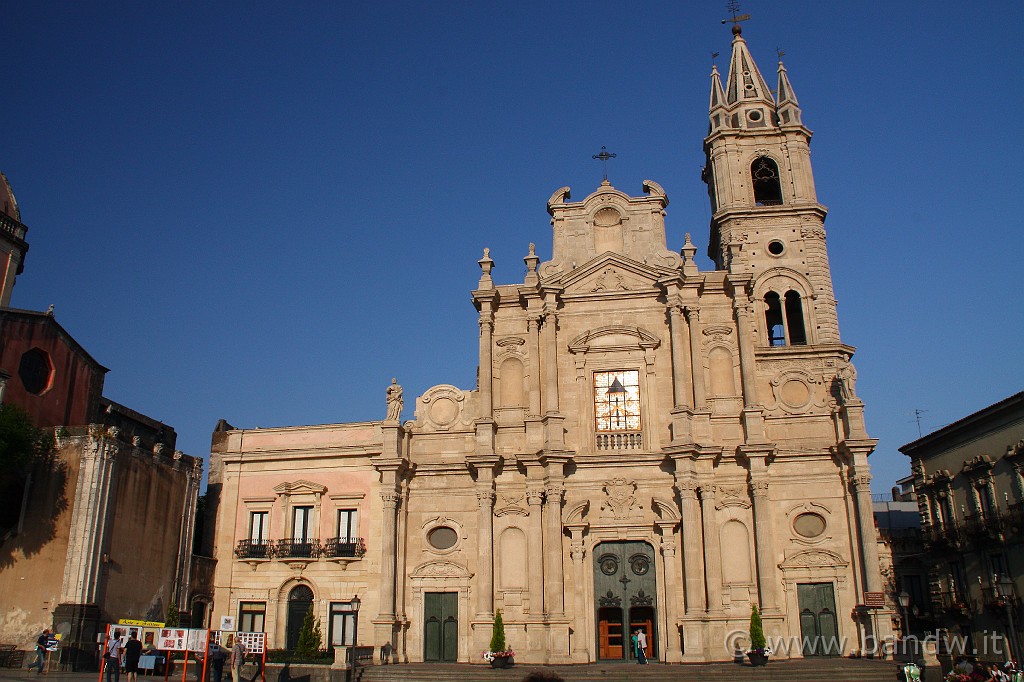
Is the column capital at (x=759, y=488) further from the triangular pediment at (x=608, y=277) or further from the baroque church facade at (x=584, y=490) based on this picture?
the triangular pediment at (x=608, y=277)

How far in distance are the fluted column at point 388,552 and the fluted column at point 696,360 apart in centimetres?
1095

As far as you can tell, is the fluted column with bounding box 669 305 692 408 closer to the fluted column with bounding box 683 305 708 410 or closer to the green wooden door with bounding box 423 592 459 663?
the fluted column with bounding box 683 305 708 410

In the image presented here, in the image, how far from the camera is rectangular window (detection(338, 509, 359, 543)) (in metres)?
31.4

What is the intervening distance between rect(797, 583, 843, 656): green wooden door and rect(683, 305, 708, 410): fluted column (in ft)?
22.3

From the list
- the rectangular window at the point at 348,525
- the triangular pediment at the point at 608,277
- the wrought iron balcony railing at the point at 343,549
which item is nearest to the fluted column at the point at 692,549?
the triangular pediment at the point at 608,277

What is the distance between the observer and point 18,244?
36.7 metres

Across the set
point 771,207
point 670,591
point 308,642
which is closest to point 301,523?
point 308,642

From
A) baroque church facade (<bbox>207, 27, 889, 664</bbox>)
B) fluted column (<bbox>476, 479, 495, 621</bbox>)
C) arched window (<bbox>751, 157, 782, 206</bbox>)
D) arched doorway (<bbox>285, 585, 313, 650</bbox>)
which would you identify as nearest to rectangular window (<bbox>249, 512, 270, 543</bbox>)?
baroque church facade (<bbox>207, 27, 889, 664</bbox>)

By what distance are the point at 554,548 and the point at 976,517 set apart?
16.8 m

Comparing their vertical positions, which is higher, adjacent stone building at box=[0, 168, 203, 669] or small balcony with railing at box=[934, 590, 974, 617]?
adjacent stone building at box=[0, 168, 203, 669]

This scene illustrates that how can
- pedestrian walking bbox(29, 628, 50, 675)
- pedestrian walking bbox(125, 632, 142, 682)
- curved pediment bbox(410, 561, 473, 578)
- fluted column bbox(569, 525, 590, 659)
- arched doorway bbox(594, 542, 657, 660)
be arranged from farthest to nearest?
1. curved pediment bbox(410, 561, 473, 578)
2. arched doorway bbox(594, 542, 657, 660)
3. fluted column bbox(569, 525, 590, 659)
4. pedestrian walking bbox(29, 628, 50, 675)
5. pedestrian walking bbox(125, 632, 142, 682)

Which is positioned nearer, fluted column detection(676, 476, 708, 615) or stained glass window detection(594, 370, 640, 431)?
fluted column detection(676, 476, 708, 615)

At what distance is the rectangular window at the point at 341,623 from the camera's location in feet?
100

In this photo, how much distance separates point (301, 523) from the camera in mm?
32031
